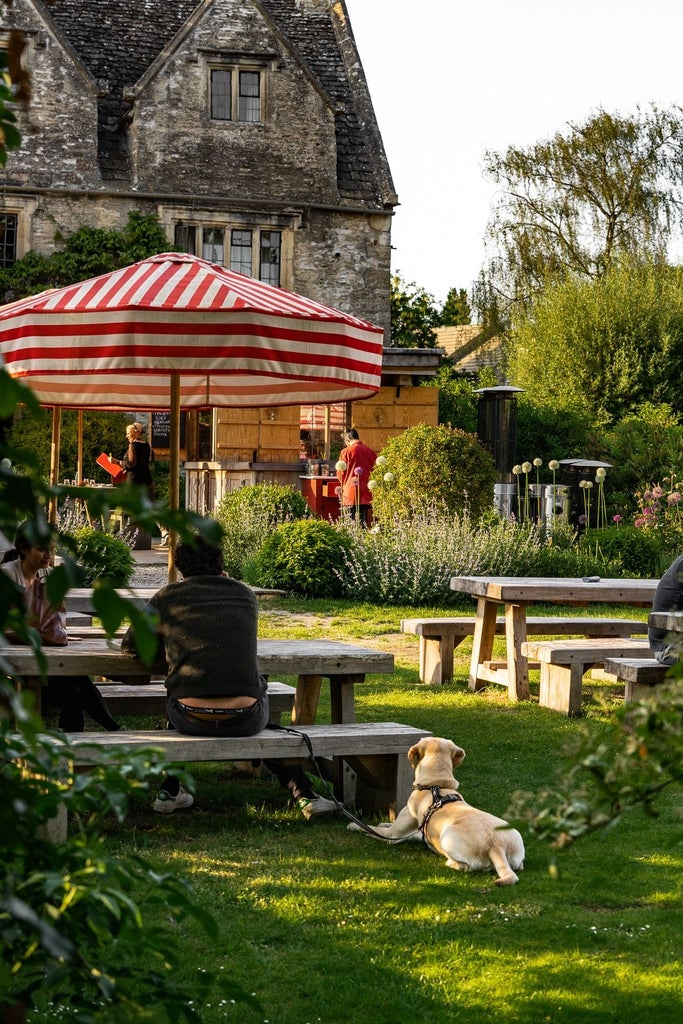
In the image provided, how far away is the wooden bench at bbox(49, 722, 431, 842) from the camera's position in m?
6.01

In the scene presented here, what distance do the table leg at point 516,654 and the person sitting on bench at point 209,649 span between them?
3993 millimetres

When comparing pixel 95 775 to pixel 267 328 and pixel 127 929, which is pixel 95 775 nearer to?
pixel 127 929

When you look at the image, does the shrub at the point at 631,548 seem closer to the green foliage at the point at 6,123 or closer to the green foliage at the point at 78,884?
the green foliage at the point at 78,884

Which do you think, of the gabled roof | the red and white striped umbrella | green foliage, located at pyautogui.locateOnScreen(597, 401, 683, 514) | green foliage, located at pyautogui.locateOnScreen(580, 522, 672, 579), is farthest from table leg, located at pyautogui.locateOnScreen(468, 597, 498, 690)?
the gabled roof

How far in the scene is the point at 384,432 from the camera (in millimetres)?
26000

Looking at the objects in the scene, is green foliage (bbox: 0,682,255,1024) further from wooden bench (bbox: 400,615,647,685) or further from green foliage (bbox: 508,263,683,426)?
green foliage (bbox: 508,263,683,426)

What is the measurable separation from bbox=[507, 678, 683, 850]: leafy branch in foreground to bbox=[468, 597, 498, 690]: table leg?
823 centimetres

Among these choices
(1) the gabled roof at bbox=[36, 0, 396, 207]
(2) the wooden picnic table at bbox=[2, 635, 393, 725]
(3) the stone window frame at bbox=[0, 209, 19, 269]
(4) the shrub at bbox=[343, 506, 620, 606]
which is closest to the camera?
(2) the wooden picnic table at bbox=[2, 635, 393, 725]

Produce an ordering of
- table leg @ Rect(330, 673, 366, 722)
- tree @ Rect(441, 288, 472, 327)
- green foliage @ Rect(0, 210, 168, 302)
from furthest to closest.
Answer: tree @ Rect(441, 288, 472, 327) < green foliage @ Rect(0, 210, 168, 302) < table leg @ Rect(330, 673, 366, 722)

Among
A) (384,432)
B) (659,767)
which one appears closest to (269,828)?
(659,767)

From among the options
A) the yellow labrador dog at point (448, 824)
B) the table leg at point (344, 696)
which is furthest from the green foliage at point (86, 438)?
the yellow labrador dog at point (448, 824)

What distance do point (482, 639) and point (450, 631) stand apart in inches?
11.5

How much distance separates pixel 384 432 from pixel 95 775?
23675 mm

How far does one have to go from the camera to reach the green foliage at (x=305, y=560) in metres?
15.7
